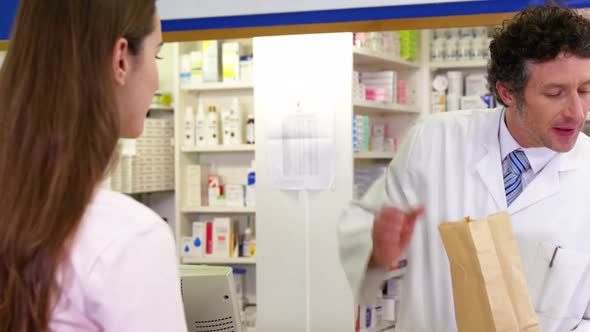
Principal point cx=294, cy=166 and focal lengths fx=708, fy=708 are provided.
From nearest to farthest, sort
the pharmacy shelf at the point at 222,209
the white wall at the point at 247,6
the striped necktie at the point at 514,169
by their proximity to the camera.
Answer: the striped necktie at the point at 514,169, the white wall at the point at 247,6, the pharmacy shelf at the point at 222,209

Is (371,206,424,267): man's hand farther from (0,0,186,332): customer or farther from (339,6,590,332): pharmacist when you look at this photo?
(0,0,186,332): customer

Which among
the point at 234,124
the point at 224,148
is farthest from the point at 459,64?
the point at 224,148

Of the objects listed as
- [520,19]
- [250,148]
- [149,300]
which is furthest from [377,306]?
[149,300]

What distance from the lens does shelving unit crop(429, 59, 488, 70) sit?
214 inches

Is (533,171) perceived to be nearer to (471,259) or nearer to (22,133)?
(471,259)

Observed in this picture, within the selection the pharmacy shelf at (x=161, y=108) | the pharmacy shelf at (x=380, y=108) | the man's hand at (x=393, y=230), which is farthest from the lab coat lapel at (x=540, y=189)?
the pharmacy shelf at (x=161, y=108)

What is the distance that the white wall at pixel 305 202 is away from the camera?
445cm

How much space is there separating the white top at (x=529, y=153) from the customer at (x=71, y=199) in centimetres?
148

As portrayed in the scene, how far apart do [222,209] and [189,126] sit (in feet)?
2.39

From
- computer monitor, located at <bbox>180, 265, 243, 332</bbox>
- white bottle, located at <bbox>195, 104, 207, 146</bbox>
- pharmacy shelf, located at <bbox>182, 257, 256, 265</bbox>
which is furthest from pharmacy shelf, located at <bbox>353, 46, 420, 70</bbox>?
computer monitor, located at <bbox>180, 265, 243, 332</bbox>

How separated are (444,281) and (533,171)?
17.4 inches

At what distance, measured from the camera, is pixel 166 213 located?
21.0 feet

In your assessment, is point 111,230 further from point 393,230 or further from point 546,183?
point 546,183

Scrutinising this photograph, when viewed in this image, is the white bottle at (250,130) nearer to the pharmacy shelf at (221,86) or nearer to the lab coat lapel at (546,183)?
the pharmacy shelf at (221,86)
